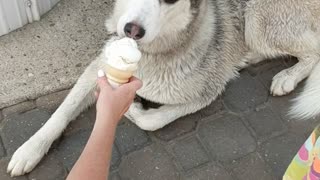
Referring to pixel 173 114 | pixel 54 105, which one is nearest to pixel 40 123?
pixel 54 105

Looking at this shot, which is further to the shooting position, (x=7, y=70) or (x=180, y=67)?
(x=7, y=70)

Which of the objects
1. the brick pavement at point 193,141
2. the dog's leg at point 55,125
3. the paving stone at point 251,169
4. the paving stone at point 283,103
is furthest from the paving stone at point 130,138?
the paving stone at point 283,103

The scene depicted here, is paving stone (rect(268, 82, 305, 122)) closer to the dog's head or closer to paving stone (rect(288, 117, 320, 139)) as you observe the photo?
paving stone (rect(288, 117, 320, 139))

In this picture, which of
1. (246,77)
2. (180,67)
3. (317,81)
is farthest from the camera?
(246,77)

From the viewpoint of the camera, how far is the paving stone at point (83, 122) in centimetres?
310

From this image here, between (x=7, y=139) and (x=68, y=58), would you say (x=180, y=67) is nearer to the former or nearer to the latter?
(x=68, y=58)

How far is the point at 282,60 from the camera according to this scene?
356 cm

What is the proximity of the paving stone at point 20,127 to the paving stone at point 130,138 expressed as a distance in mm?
448

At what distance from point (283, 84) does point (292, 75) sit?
0.30 ft

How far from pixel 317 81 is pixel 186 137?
87cm

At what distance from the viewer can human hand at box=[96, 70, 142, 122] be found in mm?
1961

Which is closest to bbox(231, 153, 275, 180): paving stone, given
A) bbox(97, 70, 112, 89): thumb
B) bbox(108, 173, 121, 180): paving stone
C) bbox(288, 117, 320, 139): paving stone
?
bbox(288, 117, 320, 139): paving stone

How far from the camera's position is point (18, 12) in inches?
134

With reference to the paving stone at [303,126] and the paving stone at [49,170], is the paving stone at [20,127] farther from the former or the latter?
the paving stone at [303,126]
